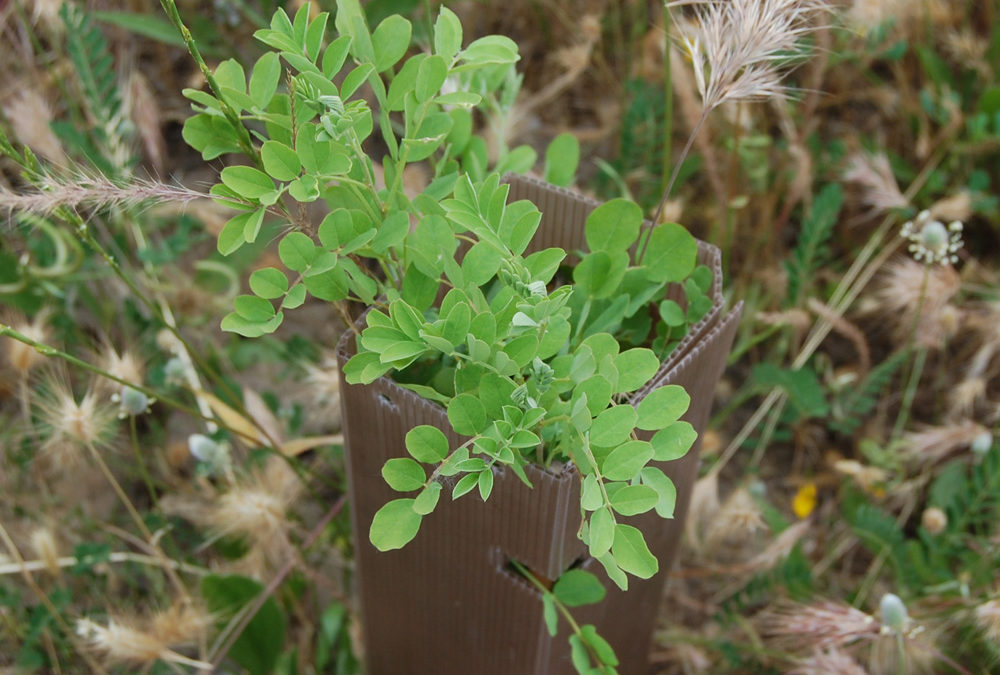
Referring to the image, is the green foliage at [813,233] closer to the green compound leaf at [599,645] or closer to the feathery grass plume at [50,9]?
the green compound leaf at [599,645]

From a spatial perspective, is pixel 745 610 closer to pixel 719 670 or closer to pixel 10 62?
pixel 719 670

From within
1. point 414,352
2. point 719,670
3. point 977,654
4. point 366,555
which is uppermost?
point 414,352

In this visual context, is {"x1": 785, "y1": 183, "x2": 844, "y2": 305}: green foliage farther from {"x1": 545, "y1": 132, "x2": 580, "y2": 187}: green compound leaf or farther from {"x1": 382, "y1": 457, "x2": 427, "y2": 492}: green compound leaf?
{"x1": 382, "y1": 457, "x2": 427, "y2": 492}: green compound leaf

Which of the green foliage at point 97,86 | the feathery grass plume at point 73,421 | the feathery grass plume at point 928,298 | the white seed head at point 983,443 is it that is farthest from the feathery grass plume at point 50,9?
the white seed head at point 983,443

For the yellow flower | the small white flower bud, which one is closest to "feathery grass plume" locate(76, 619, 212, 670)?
the small white flower bud

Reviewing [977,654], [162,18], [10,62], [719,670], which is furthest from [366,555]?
[10,62]

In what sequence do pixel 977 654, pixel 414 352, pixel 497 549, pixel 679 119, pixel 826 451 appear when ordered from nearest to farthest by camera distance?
pixel 414 352
pixel 497 549
pixel 977 654
pixel 826 451
pixel 679 119
